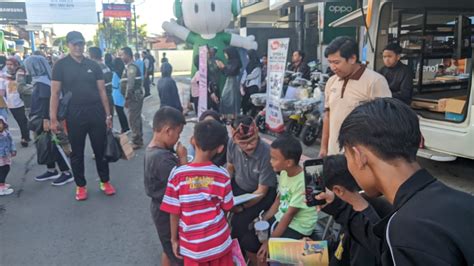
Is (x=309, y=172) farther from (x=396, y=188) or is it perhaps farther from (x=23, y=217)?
(x=23, y=217)

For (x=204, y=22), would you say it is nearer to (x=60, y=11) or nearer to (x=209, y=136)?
(x=209, y=136)

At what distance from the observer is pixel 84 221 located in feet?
12.6

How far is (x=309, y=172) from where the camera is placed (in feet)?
6.52

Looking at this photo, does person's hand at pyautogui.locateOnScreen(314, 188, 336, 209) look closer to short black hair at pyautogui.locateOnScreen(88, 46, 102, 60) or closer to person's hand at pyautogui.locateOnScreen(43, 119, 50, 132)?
person's hand at pyautogui.locateOnScreen(43, 119, 50, 132)

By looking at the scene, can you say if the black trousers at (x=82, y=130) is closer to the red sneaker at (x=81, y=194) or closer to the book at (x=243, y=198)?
the red sneaker at (x=81, y=194)

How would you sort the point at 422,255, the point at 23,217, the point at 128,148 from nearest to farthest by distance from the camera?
the point at 422,255, the point at 23,217, the point at 128,148

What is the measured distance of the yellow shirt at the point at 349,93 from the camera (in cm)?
293

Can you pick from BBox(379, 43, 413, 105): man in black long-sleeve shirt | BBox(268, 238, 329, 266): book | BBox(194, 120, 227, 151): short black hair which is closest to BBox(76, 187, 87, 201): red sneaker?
BBox(194, 120, 227, 151): short black hair

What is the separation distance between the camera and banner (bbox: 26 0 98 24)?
26156 millimetres

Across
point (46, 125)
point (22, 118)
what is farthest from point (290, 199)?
point (22, 118)

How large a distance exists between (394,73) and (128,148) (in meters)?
3.28

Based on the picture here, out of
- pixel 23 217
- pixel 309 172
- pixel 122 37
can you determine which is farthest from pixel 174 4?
pixel 122 37

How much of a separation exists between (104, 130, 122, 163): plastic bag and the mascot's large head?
15.4 ft

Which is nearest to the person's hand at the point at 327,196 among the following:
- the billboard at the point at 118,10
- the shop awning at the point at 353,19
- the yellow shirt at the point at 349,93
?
the yellow shirt at the point at 349,93
